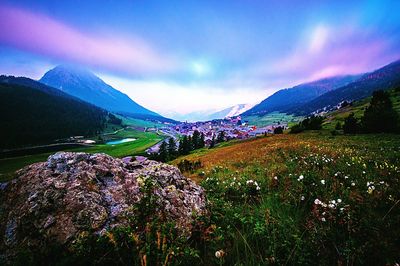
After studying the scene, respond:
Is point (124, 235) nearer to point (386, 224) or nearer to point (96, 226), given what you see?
point (96, 226)

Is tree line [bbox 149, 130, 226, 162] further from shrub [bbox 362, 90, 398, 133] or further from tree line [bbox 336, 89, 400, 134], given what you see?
shrub [bbox 362, 90, 398, 133]

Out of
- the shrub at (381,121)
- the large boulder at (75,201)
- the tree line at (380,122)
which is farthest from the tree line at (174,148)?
the large boulder at (75,201)

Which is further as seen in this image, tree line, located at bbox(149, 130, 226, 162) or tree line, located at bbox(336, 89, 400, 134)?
tree line, located at bbox(149, 130, 226, 162)

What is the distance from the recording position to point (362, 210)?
393 cm

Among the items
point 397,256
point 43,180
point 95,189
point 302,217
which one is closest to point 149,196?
point 95,189

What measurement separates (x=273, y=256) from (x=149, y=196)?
Answer: 8.86 ft


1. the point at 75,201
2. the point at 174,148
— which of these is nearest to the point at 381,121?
the point at 75,201

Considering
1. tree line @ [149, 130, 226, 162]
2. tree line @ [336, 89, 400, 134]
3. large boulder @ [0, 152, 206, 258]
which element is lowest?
tree line @ [149, 130, 226, 162]

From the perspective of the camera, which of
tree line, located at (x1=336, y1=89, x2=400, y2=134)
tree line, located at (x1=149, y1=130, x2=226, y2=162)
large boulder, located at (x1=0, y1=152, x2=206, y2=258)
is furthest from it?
tree line, located at (x1=149, y1=130, x2=226, y2=162)

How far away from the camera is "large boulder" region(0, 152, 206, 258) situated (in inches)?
151

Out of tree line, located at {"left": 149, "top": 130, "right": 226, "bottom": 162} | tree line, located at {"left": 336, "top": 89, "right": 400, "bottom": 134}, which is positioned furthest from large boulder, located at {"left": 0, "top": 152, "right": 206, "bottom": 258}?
tree line, located at {"left": 149, "top": 130, "right": 226, "bottom": 162}

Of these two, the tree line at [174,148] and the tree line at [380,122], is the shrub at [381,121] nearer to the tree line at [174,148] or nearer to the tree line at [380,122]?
the tree line at [380,122]

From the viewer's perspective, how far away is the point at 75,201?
4.32 meters

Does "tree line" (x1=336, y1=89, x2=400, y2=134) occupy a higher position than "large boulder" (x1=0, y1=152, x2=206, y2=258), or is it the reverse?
"large boulder" (x1=0, y1=152, x2=206, y2=258)
